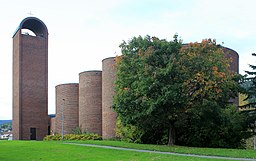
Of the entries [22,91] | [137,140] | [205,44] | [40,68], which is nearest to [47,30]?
[40,68]

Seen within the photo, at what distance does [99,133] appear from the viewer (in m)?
47.0

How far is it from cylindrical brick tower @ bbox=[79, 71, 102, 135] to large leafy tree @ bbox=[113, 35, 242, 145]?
20087mm

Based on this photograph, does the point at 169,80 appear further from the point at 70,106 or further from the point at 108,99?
the point at 70,106

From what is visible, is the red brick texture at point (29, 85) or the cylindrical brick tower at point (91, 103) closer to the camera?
the cylindrical brick tower at point (91, 103)

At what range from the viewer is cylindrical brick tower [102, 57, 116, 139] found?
140 feet

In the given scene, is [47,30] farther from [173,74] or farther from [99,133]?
[173,74]

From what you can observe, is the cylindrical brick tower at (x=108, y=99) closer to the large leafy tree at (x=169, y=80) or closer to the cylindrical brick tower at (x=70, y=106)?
the cylindrical brick tower at (x=70, y=106)

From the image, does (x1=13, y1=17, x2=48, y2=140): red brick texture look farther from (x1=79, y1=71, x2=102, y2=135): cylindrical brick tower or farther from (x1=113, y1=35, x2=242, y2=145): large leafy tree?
(x1=113, y1=35, x2=242, y2=145): large leafy tree

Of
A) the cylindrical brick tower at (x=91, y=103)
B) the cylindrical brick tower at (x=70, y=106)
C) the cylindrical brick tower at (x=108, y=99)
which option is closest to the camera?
the cylindrical brick tower at (x=108, y=99)

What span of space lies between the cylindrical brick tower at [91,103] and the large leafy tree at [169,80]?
65.9 ft

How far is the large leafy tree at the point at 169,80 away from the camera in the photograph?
24188mm

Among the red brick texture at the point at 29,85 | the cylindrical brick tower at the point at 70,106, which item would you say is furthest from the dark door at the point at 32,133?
the cylindrical brick tower at the point at 70,106

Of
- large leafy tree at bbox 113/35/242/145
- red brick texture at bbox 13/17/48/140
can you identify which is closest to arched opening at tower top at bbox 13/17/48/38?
red brick texture at bbox 13/17/48/140

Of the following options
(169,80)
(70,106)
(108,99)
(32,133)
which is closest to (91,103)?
(108,99)
